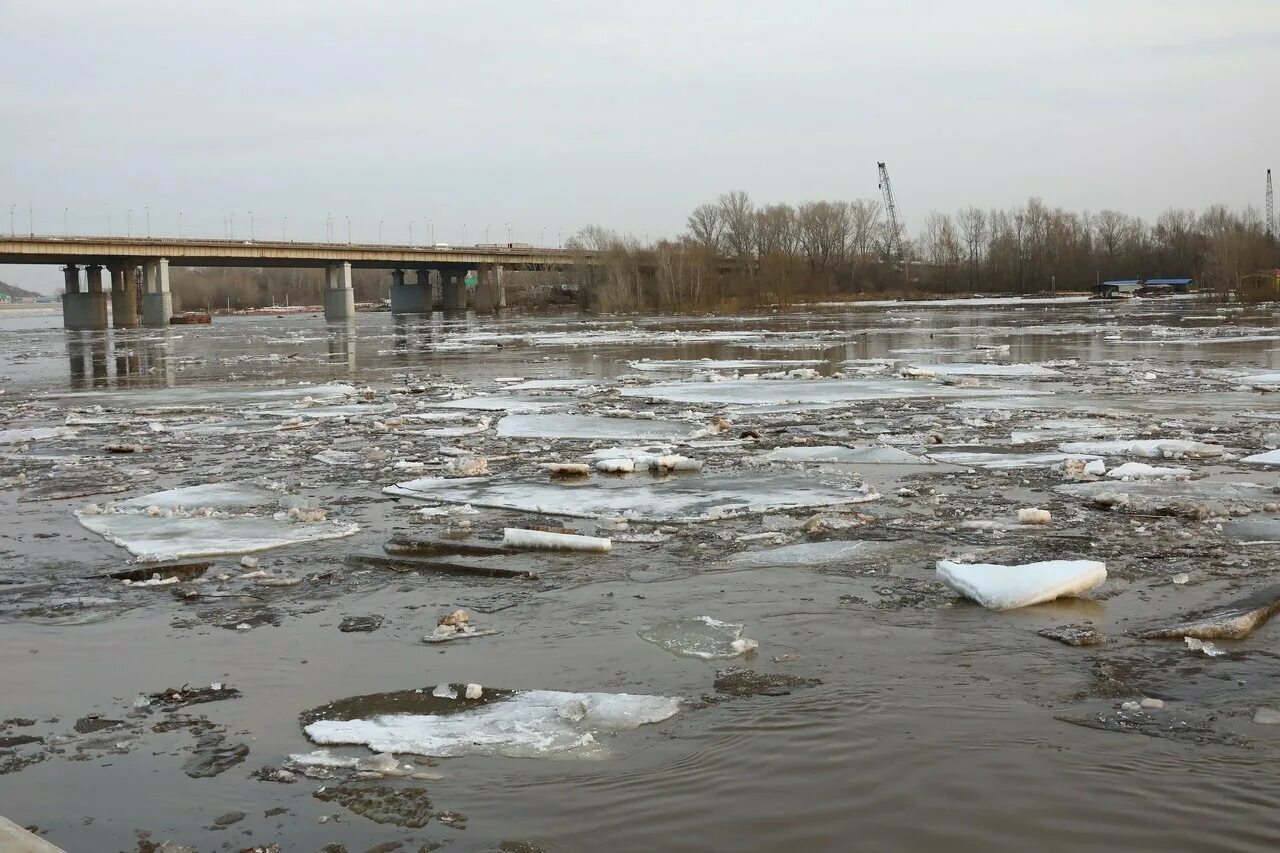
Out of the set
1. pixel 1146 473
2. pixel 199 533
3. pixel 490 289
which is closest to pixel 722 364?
pixel 1146 473

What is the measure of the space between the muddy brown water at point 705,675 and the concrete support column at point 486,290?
375ft

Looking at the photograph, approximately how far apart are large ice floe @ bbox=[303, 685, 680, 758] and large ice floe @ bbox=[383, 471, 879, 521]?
4.38 meters

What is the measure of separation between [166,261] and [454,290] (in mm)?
41216

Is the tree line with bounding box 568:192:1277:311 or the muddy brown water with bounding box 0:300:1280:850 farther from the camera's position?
the tree line with bounding box 568:192:1277:311

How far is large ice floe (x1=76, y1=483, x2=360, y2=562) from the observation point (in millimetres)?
9352

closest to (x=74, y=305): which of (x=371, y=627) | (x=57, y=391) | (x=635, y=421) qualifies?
(x=57, y=391)

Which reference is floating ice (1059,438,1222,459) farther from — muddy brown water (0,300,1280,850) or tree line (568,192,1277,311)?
tree line (568,192,1277,311)

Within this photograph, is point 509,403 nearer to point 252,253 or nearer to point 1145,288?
point 252,253

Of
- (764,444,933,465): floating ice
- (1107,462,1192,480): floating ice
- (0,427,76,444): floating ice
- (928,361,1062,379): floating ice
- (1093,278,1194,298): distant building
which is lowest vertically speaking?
(1107,462,1192,480): floating ice

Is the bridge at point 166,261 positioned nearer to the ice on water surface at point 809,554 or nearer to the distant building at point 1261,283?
the distant building at point 1261,283

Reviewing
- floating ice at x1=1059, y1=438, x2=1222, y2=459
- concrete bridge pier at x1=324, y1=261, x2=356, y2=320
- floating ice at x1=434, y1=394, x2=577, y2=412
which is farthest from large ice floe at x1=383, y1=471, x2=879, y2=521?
concrete bridge pier at x1=324, y1=261, x2=356, y2=320

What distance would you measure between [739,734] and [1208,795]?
1.92m

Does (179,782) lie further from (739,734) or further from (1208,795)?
(1208,795)

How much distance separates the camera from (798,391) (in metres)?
21.9
